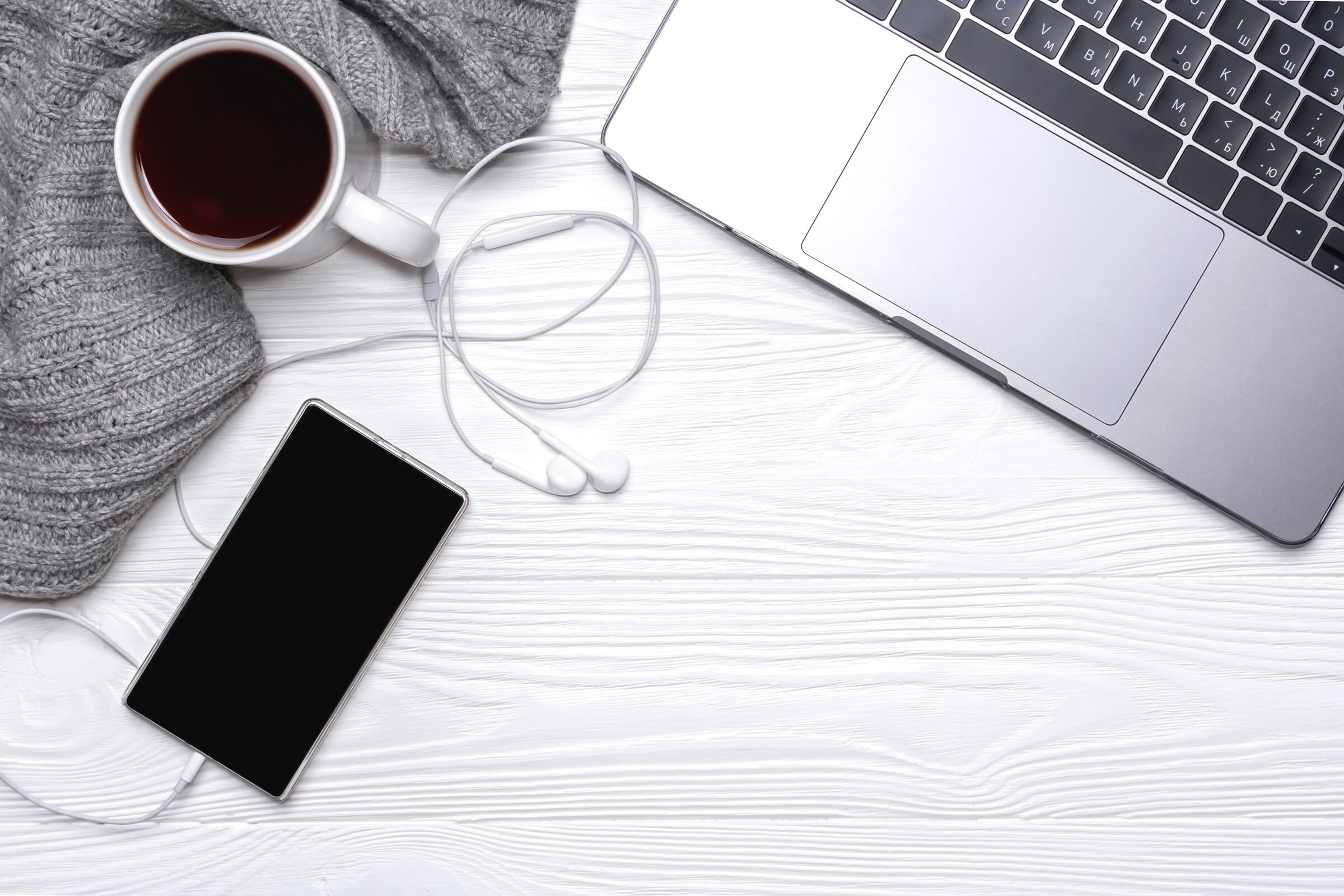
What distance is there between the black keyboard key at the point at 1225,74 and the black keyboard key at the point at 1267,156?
3 centimetres

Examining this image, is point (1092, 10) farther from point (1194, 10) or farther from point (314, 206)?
point (314, 206)

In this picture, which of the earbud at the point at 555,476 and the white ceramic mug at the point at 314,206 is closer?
the white ceramic mug at the point at 314,206

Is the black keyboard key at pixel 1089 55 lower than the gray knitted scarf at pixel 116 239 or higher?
higher

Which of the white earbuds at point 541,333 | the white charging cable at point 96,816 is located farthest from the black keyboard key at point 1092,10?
the white charging cable at point 96,816

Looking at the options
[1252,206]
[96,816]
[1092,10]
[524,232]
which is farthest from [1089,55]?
[96,816]

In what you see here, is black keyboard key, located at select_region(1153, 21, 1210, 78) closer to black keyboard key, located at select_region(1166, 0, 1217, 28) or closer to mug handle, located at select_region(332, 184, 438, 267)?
black keyboard key, located at select_region(1166, 0, 1217, 28)

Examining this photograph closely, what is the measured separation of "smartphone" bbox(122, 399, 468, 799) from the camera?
20.4 inches

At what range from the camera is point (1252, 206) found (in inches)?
19.1

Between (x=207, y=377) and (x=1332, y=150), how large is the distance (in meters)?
0.64

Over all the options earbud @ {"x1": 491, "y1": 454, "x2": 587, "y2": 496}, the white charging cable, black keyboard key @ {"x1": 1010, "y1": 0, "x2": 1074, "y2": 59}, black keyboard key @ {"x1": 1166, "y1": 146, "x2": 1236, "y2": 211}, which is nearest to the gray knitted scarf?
the white charging cable

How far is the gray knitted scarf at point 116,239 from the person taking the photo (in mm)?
473

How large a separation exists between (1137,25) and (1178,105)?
0.16 feet

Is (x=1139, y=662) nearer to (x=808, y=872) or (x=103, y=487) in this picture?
(x=808, y=872)

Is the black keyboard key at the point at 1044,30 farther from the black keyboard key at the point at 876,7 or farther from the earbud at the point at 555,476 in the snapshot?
the earbud at the point at 555,476
